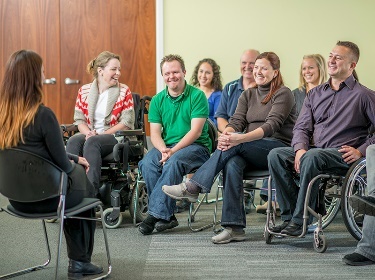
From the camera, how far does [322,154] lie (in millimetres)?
3912

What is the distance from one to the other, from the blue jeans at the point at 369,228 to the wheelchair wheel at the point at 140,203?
5.34ft

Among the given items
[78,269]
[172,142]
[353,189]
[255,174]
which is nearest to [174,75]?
[172,142]

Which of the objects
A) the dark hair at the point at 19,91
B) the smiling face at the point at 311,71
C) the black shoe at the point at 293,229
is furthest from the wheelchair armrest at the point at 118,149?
the smiling face at the point at 311,71

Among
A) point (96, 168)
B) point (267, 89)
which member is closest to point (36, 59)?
point (96, 168)

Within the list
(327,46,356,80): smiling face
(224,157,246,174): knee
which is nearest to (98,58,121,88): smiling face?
(224,157,246,174): knee

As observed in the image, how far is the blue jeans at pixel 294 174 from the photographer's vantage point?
3898 millimetres

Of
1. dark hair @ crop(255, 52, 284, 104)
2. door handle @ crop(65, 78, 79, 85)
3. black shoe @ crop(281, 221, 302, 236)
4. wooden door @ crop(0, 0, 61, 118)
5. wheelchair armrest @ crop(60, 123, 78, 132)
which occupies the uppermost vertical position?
wooden door @ crop(0, 0, 61, 118)

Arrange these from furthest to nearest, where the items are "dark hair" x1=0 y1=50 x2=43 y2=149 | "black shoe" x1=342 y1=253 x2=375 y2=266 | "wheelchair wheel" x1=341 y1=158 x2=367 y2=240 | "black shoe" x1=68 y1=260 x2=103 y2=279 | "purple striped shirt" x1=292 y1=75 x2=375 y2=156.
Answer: "purple striped shirt" x1=292 y1=75 x2=375 y2=156 < "wheelchair wheel" x1=341 y1=158 x2=367 y2=240 < "black shoe" x1=342 y1=253 x2=375 y2=266 < "black shoe" x1=68 y1=260 x2=103 y2=279 < "dark hair" x1=0 y1=50 x2=43 y2=149

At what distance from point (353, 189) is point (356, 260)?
20.5 inches

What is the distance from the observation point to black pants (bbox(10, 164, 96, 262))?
3.10 meters

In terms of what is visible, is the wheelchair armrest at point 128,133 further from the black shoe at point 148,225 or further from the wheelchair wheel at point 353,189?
the wheelchair wheel at point 353,189

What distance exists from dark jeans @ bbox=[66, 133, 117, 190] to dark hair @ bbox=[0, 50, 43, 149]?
1501mm

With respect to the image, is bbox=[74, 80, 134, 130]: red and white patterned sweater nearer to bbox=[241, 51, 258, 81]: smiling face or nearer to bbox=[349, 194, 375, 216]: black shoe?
bbox=[241, 51, 258, 81]: smiling face

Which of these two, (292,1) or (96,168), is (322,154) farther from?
(292,1)
